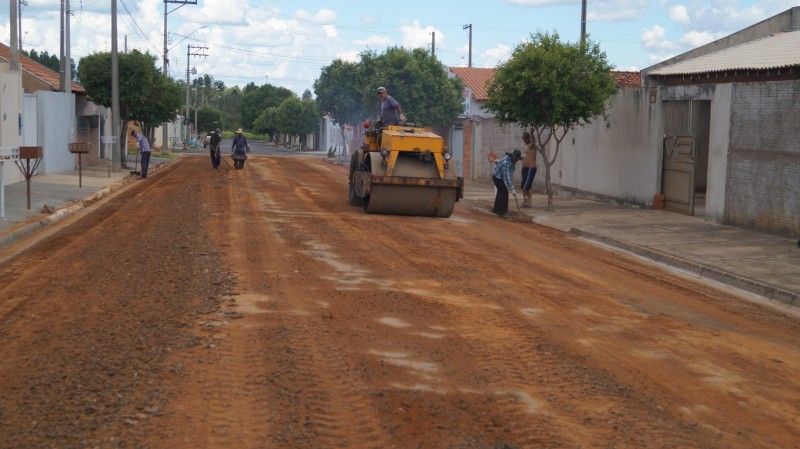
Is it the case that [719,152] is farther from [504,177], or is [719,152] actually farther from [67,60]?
[67,60]

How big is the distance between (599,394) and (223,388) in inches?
106

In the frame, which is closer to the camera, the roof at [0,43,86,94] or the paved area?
the paved area

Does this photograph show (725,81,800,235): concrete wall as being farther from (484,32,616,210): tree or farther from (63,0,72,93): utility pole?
(63,0,72,93): utility pole

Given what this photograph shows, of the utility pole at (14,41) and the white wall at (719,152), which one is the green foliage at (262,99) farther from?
the white wall at (719,152)

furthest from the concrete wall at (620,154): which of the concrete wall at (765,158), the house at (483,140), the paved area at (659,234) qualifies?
the concrete wall at (765,158)

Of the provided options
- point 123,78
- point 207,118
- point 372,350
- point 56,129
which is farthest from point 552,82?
point 207,118

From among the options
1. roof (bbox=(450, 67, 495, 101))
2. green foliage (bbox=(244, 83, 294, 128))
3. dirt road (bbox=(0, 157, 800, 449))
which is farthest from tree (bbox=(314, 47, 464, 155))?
green foliage (bbox=(244, 83, 294, 128))

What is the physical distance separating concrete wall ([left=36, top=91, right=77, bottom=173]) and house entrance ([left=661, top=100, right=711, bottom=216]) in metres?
18.5

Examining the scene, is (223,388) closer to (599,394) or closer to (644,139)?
(599,394)

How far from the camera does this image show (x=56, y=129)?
3111 cm

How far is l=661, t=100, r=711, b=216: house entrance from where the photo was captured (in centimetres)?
1947

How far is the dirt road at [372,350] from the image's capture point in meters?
5.80

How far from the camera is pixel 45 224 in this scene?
16547 mm

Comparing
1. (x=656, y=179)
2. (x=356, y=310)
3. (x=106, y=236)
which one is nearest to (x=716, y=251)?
(x=656, y=179)
